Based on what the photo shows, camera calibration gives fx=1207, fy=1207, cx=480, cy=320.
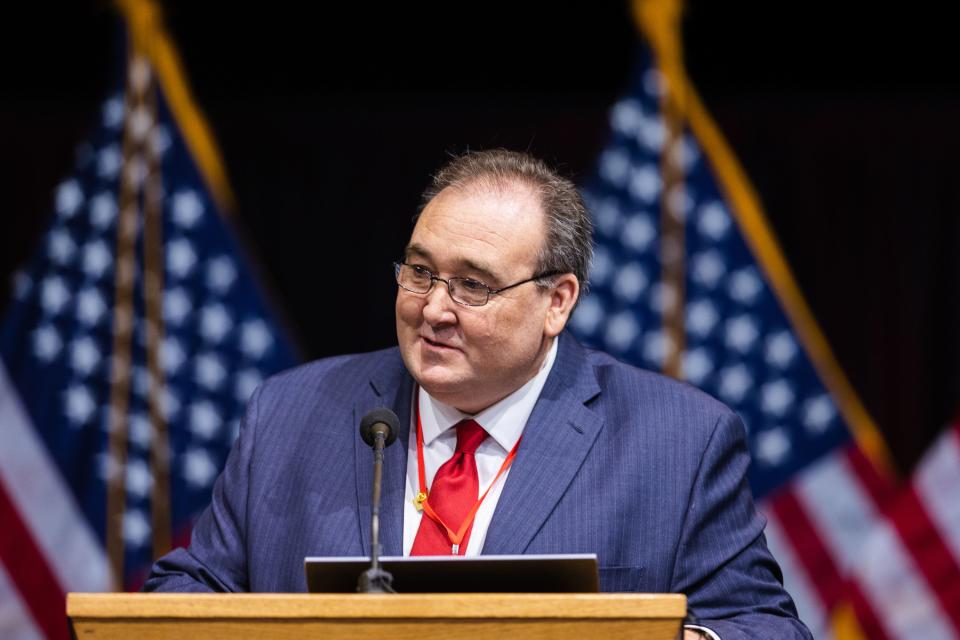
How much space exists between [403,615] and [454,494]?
71cm

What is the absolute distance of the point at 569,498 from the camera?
7.32ft

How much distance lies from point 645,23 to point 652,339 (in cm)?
114

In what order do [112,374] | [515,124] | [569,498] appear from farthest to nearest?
1. [515,124]
2. [112,374]
3. [569,498]

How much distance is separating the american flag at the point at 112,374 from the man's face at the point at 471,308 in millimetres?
2194

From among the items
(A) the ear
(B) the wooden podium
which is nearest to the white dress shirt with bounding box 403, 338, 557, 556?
(A) the ear

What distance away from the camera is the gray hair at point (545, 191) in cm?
236

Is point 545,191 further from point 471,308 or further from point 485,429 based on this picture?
point 485,429

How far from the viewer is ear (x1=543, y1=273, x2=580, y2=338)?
241cm

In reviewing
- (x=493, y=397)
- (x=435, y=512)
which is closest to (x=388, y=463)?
(x=435, y=512)

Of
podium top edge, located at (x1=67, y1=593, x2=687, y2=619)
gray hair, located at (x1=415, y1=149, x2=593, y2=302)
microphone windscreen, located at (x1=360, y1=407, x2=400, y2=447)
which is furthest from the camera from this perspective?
gray hair, located at (x1=415, y1=149, x2=593, y2=302)

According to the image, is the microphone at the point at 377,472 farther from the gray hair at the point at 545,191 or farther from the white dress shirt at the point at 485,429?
the gray hair at the point at 545,191

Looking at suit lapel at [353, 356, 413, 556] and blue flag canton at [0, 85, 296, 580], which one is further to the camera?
blue flag canton at [0, 85, 296, 580]

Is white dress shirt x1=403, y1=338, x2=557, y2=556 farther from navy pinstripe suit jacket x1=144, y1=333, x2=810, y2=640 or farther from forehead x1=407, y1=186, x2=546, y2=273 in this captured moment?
forehead x1=407, y1=186, x2=546, y2=273

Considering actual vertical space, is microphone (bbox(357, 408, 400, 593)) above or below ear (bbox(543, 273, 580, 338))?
below
